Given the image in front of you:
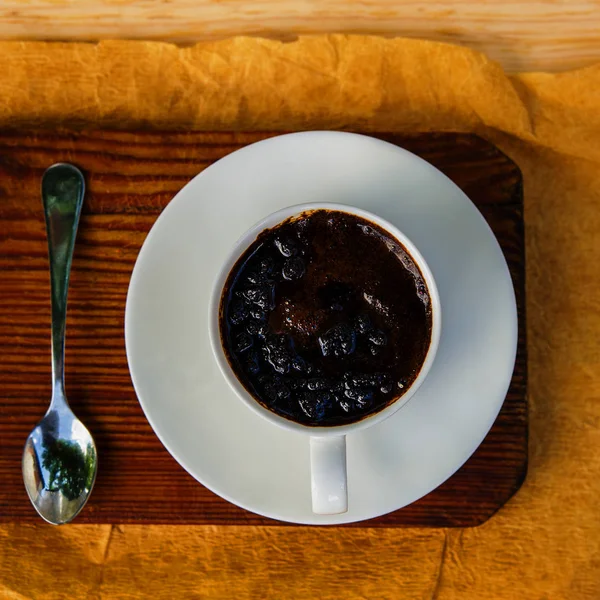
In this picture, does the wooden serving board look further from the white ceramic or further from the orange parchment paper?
the white ceramic

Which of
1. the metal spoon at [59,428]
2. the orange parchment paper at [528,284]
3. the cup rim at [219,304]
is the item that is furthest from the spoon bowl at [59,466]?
the cup rim at [219,304]

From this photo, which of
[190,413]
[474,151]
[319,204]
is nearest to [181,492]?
[190,413]

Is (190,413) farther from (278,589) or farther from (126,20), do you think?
(126,20)

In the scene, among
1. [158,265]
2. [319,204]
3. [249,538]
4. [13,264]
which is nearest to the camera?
[319,204]

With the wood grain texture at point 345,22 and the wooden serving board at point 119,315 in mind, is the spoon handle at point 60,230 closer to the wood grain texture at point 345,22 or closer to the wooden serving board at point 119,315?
the wooden serving board at point 119,315

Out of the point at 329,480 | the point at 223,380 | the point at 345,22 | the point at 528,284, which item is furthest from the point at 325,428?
the point at 345,22

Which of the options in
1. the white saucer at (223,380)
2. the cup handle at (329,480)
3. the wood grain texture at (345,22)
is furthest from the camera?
the wood grain texture at (345,22)

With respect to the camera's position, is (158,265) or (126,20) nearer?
(158,265)
